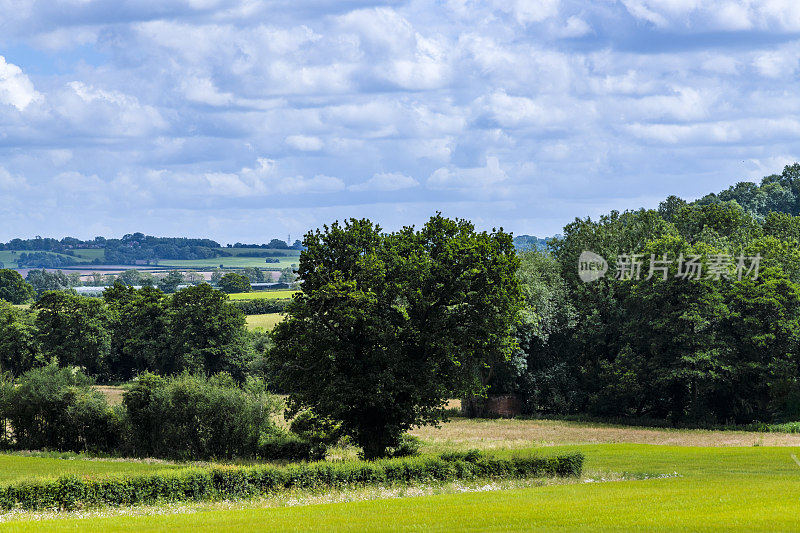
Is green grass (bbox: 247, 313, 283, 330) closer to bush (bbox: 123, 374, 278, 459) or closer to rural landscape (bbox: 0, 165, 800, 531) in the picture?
rural landscape (bbox: 0, 165, 800, 531)

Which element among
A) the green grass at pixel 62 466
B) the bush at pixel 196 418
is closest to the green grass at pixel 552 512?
the green grass at pixel 62 466

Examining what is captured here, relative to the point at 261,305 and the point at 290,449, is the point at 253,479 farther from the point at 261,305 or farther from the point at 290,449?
the point at 261,305

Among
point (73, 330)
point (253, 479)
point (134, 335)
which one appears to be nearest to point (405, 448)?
point (253, 479)

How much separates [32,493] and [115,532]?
10.3 m

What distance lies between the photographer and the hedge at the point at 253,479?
107 ft

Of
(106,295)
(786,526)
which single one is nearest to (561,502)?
(786,526)

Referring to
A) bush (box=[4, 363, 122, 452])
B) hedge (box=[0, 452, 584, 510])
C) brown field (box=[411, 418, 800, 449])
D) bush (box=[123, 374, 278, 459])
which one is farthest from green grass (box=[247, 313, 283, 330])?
hedge (box=[0, 452, 584, 510])

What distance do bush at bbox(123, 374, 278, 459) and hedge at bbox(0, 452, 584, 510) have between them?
757 inches

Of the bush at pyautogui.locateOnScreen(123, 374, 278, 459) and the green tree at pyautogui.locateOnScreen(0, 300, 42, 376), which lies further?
the green tree at pyautogui.locateOnScreen(0, 300, 42, 376)

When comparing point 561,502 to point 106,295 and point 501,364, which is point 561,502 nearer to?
point 501,364

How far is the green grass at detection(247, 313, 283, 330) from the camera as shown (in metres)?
142

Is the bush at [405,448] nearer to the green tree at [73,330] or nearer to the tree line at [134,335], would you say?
the tree line at [134,335]

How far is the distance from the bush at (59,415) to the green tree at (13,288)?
142m

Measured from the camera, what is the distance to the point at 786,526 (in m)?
21.3
